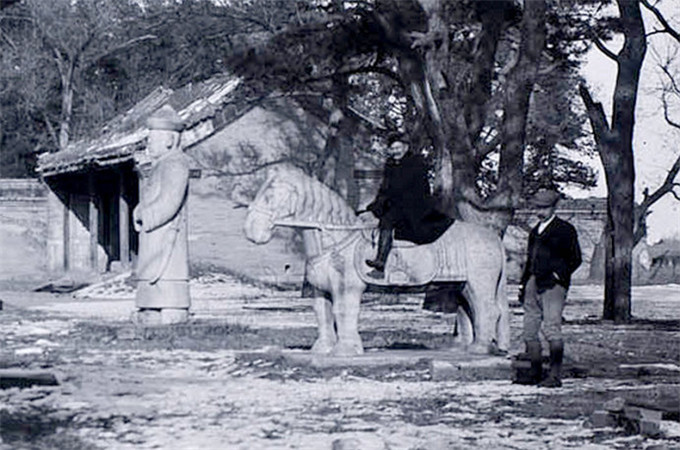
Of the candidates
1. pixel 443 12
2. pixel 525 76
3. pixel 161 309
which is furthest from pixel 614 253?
pixel 161 309

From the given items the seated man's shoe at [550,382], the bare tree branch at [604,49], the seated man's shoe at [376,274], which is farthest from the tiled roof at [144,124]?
the seated man's shoe at [550,382]

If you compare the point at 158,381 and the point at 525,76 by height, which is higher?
the point at 525,76

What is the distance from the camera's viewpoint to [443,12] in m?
24.3

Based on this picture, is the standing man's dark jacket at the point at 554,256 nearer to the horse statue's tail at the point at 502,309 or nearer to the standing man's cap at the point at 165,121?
the horse statue's tail at the point at 502,309

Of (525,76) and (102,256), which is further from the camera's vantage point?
(102,256)

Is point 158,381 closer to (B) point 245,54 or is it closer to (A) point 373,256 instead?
(A) point 373,256

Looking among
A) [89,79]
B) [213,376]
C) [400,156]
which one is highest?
[89,79]

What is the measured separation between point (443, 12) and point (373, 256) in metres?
12.1

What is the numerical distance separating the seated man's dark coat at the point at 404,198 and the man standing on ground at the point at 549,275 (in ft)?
3.97

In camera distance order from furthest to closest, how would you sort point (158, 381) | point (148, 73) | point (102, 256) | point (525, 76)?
point (148, 73) < point (102, 256) < point (525, 76) < point (158, 381)

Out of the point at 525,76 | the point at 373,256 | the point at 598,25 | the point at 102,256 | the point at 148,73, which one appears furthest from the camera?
the point at 148,73

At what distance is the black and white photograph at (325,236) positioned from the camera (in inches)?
405

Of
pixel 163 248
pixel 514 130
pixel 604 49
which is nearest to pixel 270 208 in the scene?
pixel 163 248

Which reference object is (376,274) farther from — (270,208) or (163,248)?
(163,248)
